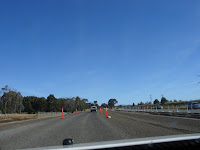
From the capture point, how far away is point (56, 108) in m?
97.3

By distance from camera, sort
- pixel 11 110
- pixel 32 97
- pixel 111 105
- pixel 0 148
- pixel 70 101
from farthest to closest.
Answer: pixel 111 105 → pixel 32 97 → pixel 70 101 → pixel 11 110 → pixel 0 148

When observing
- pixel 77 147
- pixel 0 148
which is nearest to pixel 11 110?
pixel 0 148

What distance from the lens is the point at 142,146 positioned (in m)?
2.24

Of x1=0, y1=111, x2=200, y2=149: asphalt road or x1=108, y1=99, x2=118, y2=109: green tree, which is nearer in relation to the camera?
x1=0, y1=111, x2=200, y2=149: asphalt road

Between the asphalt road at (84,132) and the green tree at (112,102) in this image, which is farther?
the green tree at (112,102)

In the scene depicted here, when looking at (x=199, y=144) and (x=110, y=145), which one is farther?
(x=199, y=144)

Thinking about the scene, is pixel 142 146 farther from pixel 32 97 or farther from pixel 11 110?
pixel 32 97

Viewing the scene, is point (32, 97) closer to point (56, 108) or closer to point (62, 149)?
point (56, 108)

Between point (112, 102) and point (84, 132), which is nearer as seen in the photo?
point (84, 132)

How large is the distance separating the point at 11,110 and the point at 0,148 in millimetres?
71606

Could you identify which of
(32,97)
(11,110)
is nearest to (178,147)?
(11,110)

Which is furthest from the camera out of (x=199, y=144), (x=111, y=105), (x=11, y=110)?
(x=111, y=105)

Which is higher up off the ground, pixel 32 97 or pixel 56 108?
pixel 32 97

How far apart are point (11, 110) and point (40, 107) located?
2596cm
